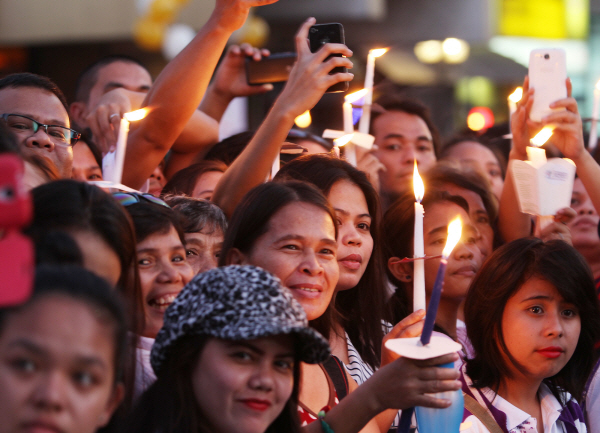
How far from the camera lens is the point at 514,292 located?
9.04ft

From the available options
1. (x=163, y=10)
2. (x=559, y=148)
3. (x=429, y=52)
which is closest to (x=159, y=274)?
(x=559, y=148)

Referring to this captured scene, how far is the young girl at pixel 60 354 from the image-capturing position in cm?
128

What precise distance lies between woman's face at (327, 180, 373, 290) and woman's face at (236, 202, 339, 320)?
1.11ft

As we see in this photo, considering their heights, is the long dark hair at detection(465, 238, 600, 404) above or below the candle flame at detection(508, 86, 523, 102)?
below

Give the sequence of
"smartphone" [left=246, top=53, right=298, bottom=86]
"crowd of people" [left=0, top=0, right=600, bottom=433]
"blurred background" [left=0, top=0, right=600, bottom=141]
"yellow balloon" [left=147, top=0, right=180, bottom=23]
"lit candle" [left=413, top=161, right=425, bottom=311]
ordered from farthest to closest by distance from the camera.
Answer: "blurred background" [left=0, top=0, right=600, bottom=141]
"yellow balloon" [left=147, top=0, right=180, bottom=23]
"smartphone" [left=246, top=53, right=298, bottom=86]
"lit candle" [left=413, top=161, right=425, bottom=311]
"crowd of people" [left=0, top=0, right=600, bottom=433]

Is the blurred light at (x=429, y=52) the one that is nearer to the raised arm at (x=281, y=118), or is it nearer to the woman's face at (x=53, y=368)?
the raised arm at (x=281, y=118)

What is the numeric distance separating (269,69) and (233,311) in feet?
7.24

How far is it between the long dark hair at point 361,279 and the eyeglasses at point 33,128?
0.78 meters

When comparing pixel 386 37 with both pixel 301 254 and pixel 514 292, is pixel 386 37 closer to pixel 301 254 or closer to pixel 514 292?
pixel 514 292

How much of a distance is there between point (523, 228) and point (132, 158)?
1.74 metres

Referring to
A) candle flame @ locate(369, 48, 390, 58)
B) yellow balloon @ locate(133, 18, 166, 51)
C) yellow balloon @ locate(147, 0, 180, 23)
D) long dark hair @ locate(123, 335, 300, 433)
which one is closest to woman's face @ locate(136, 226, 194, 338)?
long dark hair @ locate(123, 335, 300, 433)

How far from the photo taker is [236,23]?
114 inches

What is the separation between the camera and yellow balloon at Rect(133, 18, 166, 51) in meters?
9.28

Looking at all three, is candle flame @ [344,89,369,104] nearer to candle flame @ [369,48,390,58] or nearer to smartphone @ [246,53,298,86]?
candle flame @ [369,48,390,58]
